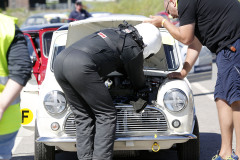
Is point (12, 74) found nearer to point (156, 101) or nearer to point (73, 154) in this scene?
point (156, 101)

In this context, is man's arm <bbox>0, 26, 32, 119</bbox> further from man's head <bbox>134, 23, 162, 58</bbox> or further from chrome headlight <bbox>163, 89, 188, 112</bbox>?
chrome headlight <bbox>163, 89, 188, 112</bbox>

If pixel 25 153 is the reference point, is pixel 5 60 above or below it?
above

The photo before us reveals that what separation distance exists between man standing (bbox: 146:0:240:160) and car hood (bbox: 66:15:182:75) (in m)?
1.12

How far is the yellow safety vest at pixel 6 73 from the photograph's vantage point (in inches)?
118

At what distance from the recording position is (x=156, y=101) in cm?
490

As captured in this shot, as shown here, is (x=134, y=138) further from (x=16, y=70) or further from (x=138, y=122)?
(x=16, y=70)

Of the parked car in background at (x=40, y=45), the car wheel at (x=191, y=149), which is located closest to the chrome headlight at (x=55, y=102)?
the car wheel at (x=191, y=149)

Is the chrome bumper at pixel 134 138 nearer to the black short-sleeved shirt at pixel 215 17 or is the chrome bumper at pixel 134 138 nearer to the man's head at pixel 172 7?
the black short-sleeved shirt at pixel 215 17

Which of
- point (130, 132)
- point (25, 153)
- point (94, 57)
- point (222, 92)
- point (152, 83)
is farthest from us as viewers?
point (25, 153)

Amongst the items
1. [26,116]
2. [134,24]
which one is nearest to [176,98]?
[134,24]

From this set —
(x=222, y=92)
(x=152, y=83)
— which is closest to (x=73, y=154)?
(x=152, y=83)

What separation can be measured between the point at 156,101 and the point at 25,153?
2.07 meters

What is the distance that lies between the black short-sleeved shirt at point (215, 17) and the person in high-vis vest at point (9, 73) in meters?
1.90

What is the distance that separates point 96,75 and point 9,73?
3.96 feet
